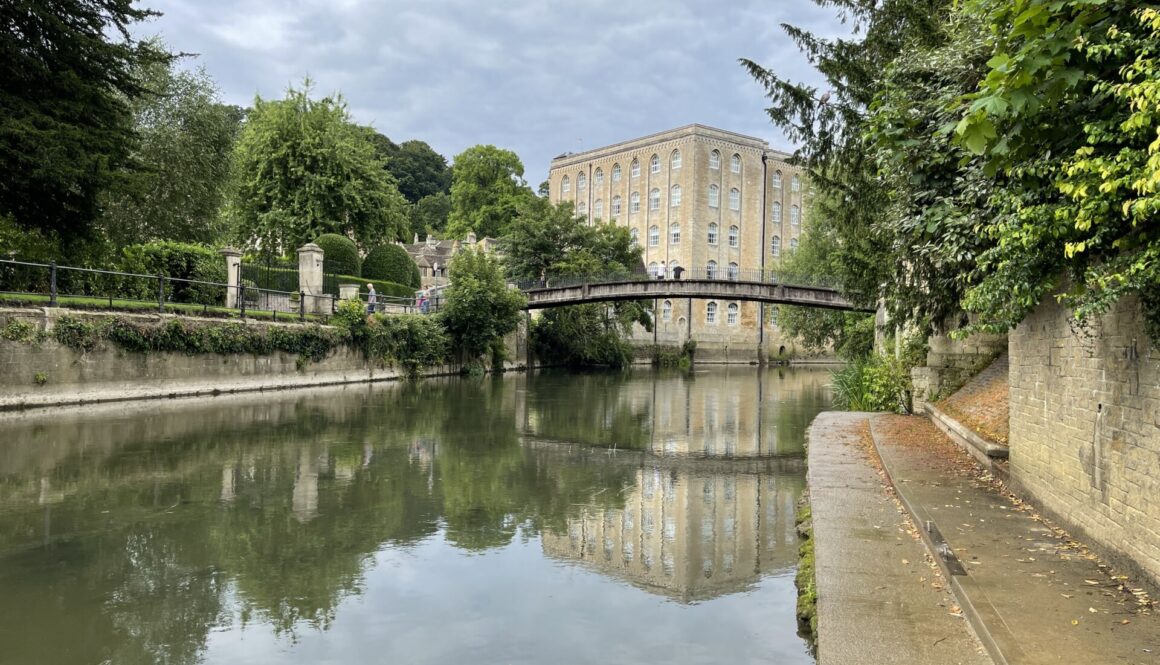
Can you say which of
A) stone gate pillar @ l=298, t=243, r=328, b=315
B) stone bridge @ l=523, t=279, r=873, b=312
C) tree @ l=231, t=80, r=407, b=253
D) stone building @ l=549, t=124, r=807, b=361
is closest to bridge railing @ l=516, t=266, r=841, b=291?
stone bridge @ l=523, t=279, r=873, b=312

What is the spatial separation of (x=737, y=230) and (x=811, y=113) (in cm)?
5137

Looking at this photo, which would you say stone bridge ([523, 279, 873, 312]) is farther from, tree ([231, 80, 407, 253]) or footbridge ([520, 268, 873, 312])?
tree ([231, 80, 407, 253])

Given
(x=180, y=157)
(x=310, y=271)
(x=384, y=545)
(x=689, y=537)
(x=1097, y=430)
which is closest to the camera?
(x=1097, y=430)

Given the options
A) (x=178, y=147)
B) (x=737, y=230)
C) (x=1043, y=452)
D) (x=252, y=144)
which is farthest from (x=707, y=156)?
(x=1043, y=452)

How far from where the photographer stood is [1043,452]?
720 centimetres

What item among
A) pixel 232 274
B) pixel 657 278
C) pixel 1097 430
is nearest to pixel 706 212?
pixel 657 278

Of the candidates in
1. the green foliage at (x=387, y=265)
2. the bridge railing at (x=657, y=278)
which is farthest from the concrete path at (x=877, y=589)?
the green foliage at (x=387, y=265)

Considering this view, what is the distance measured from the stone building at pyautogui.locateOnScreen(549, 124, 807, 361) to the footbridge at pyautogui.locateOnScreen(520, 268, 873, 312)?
66.0 ft

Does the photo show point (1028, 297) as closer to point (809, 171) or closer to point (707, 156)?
point (809, 171)

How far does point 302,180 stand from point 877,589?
37.0 meters

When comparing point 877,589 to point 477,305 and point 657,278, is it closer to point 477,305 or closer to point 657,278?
point 477,305

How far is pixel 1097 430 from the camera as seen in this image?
589cm

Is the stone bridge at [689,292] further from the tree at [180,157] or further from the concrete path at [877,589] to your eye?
the concrete path at [877,589]

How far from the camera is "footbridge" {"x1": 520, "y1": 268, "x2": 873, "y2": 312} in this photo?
3466cm
